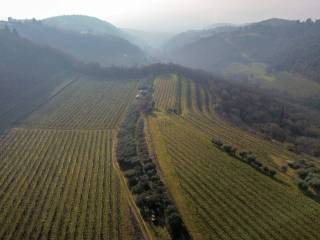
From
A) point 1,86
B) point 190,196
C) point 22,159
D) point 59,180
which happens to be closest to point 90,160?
point 59,180

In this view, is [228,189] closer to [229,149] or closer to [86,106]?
[229,149]

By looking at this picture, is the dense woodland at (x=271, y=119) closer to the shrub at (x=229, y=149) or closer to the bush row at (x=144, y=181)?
the shrub at (x=229, y=149)

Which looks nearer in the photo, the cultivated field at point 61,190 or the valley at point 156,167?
the cultivated field at point 61,190

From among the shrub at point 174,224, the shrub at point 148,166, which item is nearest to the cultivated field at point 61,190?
the shrub at point 174,224

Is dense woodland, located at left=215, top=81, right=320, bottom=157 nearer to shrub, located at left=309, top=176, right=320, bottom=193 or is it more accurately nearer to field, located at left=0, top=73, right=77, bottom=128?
shrub, located at left=309, top=176, right=320, bottom=193

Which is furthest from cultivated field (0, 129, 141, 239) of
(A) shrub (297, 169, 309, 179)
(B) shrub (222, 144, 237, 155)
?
(A) shrub (297, 169, 309, 179)

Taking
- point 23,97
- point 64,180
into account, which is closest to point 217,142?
point 64,180
